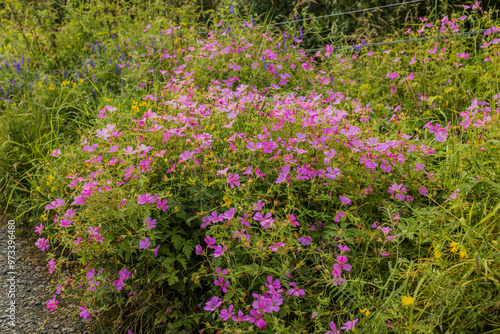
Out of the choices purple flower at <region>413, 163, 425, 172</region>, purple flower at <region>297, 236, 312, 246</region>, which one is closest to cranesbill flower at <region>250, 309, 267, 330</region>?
purple flower at <region>297, 236, 312, 246</region>

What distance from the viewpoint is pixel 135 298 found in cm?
175

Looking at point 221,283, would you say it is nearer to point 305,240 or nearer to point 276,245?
point 276,245

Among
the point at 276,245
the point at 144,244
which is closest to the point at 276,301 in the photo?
the point at 276,245

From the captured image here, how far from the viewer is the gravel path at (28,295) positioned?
80.7 inches

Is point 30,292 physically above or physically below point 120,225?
below

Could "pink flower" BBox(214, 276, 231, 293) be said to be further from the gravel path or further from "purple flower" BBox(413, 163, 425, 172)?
"purple flower" BBox(413, 163, 425, 172)

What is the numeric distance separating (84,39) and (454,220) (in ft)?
13.2

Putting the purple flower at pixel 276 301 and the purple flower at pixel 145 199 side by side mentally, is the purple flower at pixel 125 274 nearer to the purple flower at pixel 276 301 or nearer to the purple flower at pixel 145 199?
the purple flower at pixel 145 199

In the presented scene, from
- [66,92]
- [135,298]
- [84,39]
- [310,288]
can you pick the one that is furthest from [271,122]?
[84,39]

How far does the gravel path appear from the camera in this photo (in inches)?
80.7

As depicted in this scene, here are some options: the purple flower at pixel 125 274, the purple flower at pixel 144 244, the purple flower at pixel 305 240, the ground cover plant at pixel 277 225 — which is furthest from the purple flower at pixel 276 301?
the purple flower at pixel 125 274

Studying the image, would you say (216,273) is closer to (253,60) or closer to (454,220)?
(454,220)

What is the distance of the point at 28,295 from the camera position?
2273 mm

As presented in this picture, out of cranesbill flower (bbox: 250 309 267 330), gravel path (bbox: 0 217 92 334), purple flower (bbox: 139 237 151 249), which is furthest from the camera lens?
gravel path (bbox: 0 217 92 334)
